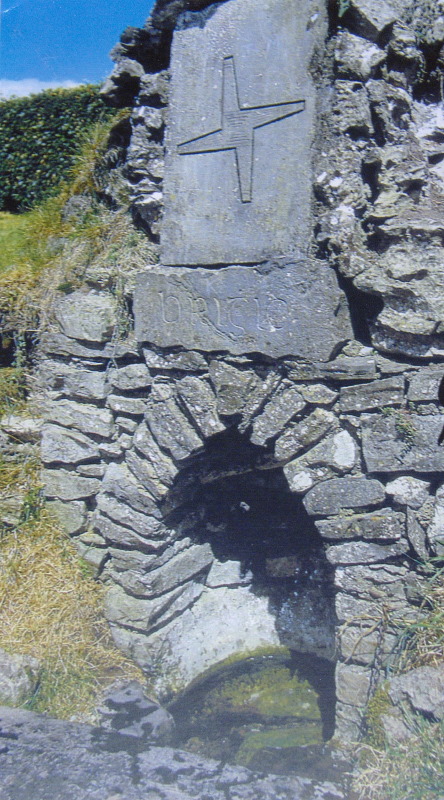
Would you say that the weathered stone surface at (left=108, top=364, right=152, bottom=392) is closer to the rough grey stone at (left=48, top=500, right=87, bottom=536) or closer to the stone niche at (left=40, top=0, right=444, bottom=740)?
the stone niche at (left=40, top=0, right=444, bottom=740)

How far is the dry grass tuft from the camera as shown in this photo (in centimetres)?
371

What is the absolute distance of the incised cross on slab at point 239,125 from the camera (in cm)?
322

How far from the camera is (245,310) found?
10.7 feet

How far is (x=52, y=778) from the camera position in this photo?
2.93 meters

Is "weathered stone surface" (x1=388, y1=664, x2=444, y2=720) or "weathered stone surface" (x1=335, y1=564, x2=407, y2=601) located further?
"weathered stone surface" (x1=335, y1=564, x2=407, y2=601)

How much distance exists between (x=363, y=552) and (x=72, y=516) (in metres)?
1.89

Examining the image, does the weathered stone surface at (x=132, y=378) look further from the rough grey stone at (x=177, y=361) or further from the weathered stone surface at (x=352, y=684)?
the weathered stone surface at (x=352, y=684)

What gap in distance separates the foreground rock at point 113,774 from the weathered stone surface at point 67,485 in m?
1.34

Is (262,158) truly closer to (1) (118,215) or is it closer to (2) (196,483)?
(1) (118,215)

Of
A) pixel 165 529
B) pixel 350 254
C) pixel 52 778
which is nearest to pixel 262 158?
pixel 350 254

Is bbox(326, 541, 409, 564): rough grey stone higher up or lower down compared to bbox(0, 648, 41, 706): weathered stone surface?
higher up

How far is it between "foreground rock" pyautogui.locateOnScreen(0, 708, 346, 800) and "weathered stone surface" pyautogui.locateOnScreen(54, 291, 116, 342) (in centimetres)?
219

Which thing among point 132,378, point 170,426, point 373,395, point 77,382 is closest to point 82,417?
point 77,382

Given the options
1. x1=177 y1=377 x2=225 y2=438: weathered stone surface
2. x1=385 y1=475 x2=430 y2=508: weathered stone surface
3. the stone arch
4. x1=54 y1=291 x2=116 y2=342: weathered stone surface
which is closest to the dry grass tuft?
the stone arch
